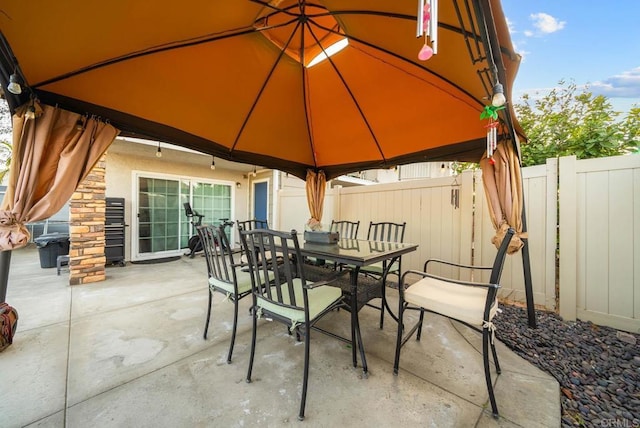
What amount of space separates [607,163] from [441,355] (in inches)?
98.3

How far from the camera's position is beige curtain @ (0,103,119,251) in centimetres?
162

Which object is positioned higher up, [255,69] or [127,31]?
[255,69]

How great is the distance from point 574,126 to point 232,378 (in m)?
5.30

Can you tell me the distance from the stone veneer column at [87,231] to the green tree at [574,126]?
651 centimetres

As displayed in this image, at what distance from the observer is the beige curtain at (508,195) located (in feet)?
7.36

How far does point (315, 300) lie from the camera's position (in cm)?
171

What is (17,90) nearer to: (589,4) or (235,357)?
(235,357)

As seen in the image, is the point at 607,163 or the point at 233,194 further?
the point at 233,194

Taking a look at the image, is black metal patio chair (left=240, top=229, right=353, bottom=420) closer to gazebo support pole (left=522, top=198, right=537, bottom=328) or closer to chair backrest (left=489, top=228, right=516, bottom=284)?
chair backrest (left=489, top=228, right=516, bottom=284)

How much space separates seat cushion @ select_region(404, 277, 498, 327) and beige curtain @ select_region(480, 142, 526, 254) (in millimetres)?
727

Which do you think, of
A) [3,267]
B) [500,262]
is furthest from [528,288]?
[3,267]

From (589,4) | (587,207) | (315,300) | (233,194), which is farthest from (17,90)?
(589,4)

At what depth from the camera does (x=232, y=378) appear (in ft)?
5.55

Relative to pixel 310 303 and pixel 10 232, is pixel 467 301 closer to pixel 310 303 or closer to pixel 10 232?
pixel 310 303
